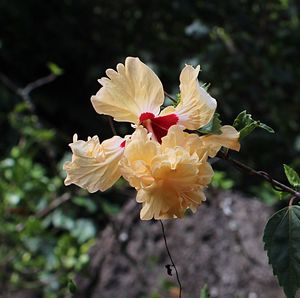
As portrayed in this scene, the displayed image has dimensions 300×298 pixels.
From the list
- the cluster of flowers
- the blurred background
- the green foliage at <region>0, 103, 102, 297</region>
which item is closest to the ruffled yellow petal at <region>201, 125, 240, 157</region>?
the cluster of flowers

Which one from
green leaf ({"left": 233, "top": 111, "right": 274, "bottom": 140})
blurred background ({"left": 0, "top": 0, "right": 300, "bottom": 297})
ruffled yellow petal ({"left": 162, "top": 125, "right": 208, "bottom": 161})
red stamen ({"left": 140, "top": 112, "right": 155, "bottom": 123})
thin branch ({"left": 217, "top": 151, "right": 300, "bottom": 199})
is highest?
ruffled yellow petal ({"left": 162, "top": 125, "right": 208, "bottom": 161})

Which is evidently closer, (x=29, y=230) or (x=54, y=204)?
(x=29, y=230)

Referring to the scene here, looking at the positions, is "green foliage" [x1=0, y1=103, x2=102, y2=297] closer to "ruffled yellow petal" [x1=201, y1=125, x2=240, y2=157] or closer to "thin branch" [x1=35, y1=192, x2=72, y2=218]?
"thin branch" [x1=35, y1=192, x2=72, y2=218]

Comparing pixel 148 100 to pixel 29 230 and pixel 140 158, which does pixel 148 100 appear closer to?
pixel 140 158

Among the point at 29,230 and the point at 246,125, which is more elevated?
the point at 246,125

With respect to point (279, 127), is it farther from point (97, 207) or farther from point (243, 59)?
point (97, 207)

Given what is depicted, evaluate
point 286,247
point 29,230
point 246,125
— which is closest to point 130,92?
point 246,125

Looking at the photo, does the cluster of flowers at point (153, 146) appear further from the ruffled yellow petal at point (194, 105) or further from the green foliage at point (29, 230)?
the green foliage at point (29, 230)
